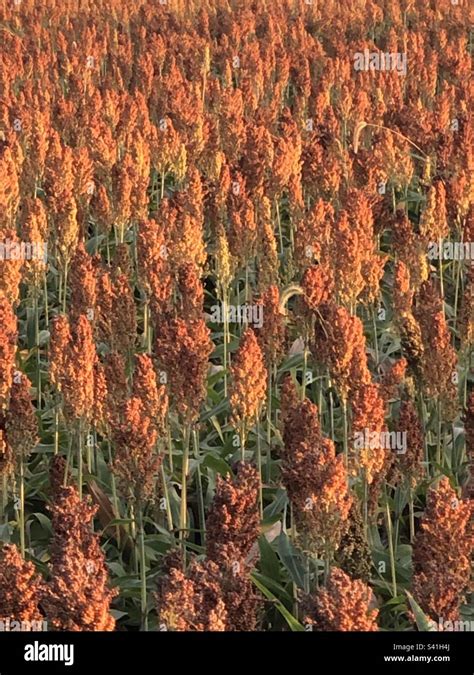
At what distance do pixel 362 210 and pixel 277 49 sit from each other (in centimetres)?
719

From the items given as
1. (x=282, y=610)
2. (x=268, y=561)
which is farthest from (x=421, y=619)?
(x=268, y=561)

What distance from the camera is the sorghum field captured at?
2.82 meters

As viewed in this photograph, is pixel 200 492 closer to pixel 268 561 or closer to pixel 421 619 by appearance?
pixel 268 561

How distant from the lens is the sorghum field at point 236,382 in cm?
282

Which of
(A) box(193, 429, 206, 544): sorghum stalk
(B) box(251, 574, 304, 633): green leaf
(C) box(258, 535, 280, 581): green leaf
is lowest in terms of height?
(B) box(251, 574, 304, 633): green leaf

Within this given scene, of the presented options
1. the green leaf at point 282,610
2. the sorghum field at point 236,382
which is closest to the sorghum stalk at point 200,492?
the sorghum field at point 236,382

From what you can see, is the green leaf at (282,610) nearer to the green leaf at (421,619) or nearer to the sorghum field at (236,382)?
the sorghum field at (236,382)

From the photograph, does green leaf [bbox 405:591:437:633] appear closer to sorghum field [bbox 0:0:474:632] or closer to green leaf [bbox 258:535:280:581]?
sorghum field [bbox 0:0:474:632]

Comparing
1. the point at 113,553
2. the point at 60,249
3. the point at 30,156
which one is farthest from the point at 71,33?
the point at 113,553

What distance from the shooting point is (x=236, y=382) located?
351 centimetres

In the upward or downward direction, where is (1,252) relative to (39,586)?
upward

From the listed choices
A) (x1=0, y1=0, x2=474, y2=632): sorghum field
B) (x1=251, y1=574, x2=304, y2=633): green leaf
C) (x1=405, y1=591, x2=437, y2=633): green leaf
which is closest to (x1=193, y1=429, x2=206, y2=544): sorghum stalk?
(x1=0, y1=0, x2=474, y2=632): sorghum field
